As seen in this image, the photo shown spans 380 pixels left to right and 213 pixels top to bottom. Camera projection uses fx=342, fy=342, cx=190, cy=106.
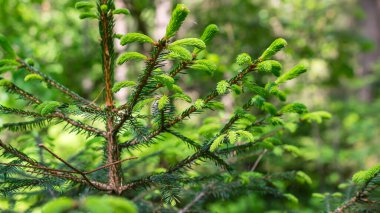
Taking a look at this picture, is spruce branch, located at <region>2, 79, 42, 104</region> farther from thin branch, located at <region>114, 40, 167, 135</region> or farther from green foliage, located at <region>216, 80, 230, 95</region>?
green foliage, located at <region>216, 80, 230, 95</region>

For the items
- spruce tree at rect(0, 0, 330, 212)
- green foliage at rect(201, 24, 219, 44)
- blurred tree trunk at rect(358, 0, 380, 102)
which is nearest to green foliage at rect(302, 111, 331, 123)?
spruce tree at rect(0, 0, 330, 212)

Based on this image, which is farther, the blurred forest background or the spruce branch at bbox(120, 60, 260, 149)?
the blurred forest background

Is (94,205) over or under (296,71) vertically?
under

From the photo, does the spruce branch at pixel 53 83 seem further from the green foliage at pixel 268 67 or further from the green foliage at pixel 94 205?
the green foliage at pixel 268 67

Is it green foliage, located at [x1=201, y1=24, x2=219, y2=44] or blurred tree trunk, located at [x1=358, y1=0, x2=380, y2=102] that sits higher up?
blurred tree trunk, located at [x1=358, y1=0, x2=380, y2=102]

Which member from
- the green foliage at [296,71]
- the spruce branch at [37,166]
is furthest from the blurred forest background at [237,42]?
the spruce branch at [37,166]

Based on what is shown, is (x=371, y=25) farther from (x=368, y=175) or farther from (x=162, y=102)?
(x=162, y=102)

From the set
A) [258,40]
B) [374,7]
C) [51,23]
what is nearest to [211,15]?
[258,40]

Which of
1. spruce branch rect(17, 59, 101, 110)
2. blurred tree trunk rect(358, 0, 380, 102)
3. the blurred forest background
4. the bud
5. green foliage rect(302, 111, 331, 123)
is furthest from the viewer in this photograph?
blurred tree trunk rect(358, 0, 380, 102)

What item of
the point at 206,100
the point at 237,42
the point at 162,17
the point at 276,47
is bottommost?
the point at 206,100

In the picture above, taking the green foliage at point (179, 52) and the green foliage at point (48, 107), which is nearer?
the green foliage at point (179, 52)

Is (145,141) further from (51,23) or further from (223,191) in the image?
(51,23)

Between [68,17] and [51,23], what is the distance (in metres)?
0.47

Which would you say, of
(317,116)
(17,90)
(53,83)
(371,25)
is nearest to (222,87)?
(53,83)
